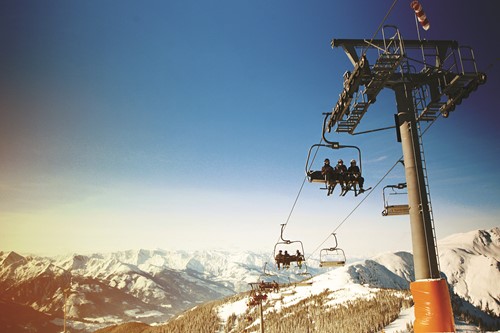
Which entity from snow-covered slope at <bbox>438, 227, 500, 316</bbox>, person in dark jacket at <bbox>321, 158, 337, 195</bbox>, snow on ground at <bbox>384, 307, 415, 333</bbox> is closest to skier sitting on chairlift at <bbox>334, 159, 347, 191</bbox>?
person in dark jacket at <bbox>321, 158, 337, 195</bbox>

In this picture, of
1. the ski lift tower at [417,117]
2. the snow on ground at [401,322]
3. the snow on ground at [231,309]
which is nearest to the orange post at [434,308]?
the ski lift tower at [417,117]

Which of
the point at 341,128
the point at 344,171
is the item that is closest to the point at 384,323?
the point at 344,171

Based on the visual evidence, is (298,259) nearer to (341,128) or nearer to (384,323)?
(384,323)

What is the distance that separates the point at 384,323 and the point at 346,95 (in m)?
22.9

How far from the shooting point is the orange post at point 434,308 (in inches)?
354

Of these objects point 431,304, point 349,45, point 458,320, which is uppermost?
point 349,45

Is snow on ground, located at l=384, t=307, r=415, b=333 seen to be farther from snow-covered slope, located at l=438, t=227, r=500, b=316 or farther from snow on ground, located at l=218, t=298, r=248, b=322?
snow-covered slope, located at l=438, t=227, r=500, b=316

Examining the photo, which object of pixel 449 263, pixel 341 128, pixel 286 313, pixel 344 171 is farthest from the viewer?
pixel 449 263

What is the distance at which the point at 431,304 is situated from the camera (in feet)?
29.9

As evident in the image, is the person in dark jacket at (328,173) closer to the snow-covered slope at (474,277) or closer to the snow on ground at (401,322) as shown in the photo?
the snow on ground at (401,322)

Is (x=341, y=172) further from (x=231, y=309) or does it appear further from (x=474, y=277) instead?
(x=474, y=277)

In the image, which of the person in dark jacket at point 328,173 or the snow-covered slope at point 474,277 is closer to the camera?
the person in dark jacket at point 328,173

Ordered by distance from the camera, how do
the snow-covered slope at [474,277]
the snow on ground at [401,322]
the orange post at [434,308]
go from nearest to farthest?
the orange post at [434,308], the snow on ground at [401,322], the snow-covered slope at [474,277]

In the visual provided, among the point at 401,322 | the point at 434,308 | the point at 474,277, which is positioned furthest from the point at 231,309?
the point at 474,277
